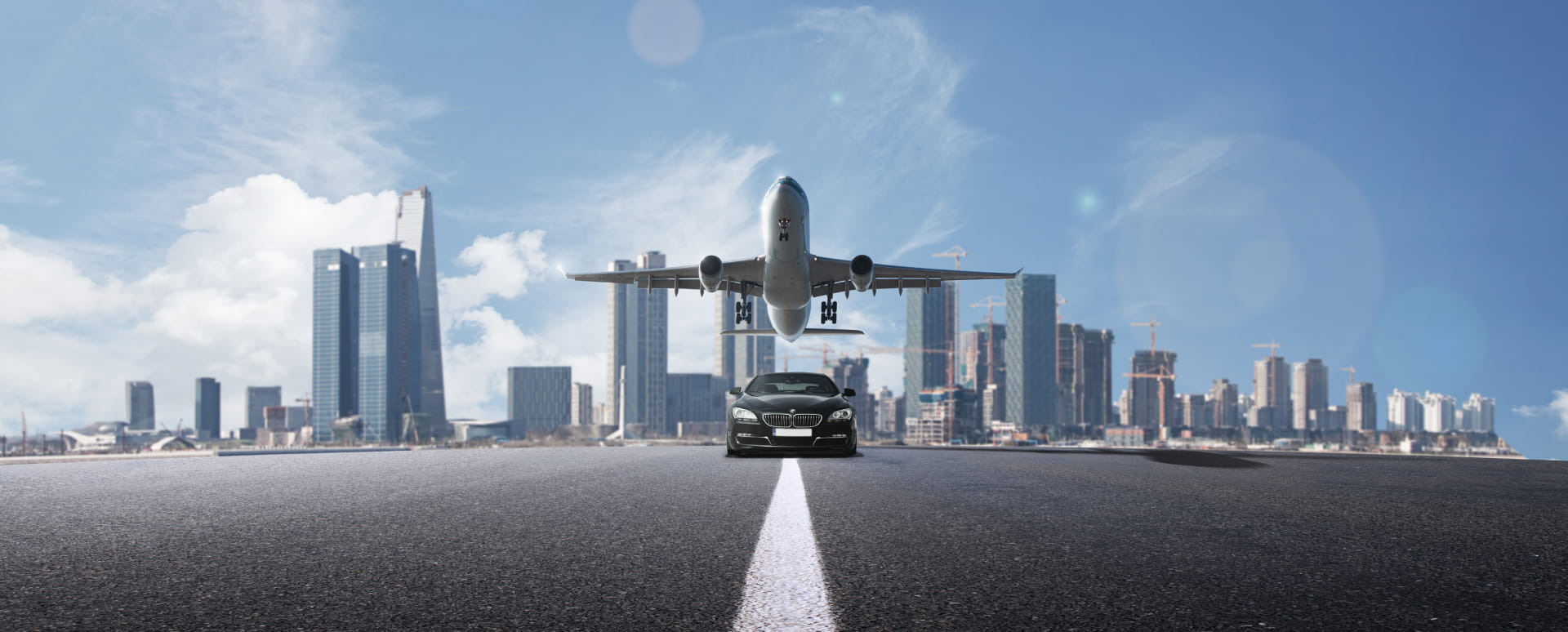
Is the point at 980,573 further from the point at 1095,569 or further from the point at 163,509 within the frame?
the point at 163,509

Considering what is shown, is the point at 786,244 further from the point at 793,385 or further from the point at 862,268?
the point at 793,385

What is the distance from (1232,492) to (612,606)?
8.53m

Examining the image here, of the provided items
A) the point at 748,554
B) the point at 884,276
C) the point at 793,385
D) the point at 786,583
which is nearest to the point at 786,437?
the point at 793,385

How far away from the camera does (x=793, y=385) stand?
56.4ft

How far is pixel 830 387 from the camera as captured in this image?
17.1 metres

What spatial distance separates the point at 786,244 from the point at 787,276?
1466 mm

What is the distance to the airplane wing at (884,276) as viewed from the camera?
3428cm

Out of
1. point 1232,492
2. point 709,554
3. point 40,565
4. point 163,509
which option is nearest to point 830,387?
point 1232,492

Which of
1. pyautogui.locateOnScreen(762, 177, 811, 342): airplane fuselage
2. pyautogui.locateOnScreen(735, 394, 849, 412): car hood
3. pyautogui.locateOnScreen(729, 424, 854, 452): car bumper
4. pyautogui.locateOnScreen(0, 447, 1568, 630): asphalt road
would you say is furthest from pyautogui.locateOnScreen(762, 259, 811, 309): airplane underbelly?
pyautogui.locateOnScreen(0, 447, 1568, 630): asphalt road

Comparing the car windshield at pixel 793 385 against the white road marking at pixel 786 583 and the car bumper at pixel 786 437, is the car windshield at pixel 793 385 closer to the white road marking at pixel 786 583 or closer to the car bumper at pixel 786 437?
the car bumper at pixel 786 437

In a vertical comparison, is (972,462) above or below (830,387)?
below

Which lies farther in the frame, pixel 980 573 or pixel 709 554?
pixel 709 554

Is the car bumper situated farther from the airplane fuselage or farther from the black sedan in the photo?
the airplane fuselage

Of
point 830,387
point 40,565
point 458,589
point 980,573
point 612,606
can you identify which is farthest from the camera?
point 830,387
